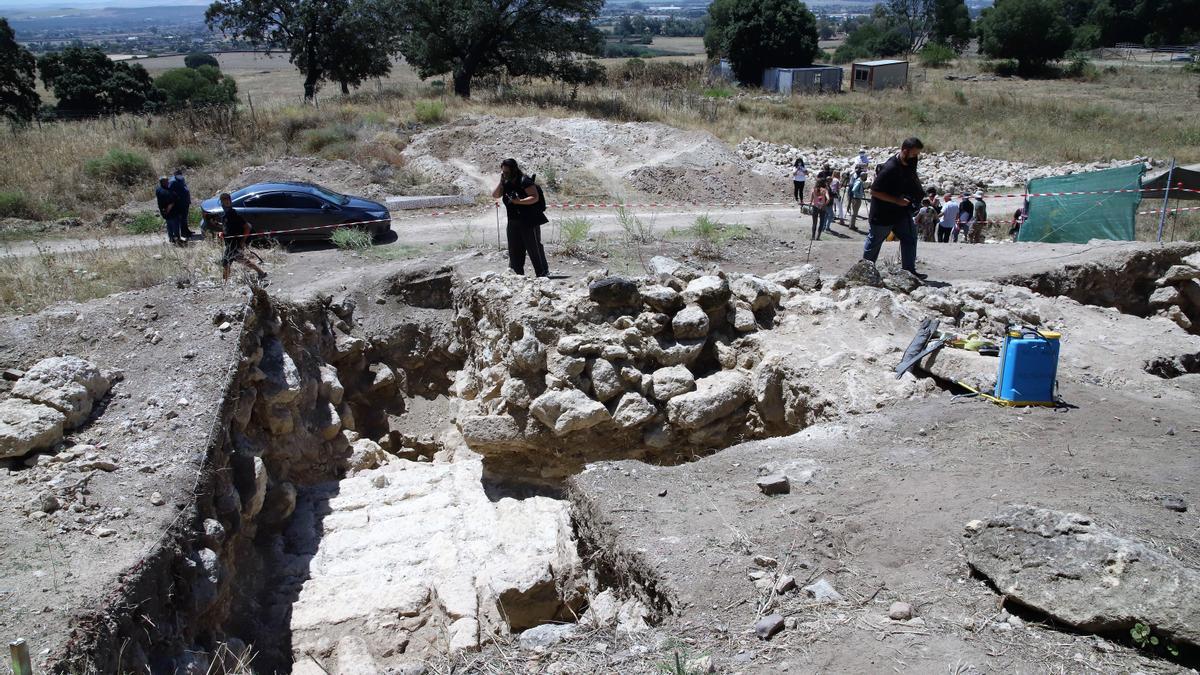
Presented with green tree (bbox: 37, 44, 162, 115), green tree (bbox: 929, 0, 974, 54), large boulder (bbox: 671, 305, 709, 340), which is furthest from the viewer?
green tree (bbox: 929, 0, 974, 54)

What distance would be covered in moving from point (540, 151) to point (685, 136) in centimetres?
490

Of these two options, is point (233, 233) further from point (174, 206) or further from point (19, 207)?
point (19, 207)

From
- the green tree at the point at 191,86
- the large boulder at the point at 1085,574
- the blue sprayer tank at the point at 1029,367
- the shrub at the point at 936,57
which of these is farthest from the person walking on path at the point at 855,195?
the shrub at the point at 936,57

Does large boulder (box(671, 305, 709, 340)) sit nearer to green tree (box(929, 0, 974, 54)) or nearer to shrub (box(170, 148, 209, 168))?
shrub (box(170, 148, 209, 168))

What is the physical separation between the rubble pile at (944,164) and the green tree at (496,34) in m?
9.62

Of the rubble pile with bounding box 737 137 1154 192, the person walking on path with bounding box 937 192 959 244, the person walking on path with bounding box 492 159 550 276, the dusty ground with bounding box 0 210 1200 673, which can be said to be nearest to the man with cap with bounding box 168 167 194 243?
the dusty ground with bounding box 0 210 1200 673

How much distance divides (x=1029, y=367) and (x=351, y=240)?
11.1 m

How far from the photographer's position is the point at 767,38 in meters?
47.0

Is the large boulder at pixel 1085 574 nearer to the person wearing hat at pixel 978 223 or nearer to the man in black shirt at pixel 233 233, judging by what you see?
the man in black shirt at pixel 233 233

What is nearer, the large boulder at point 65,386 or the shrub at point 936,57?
the large boulder at point 65,386

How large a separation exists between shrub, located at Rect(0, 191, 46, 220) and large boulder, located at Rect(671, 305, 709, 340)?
16.4m

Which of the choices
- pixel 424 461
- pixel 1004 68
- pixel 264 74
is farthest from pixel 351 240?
pixel 264 74

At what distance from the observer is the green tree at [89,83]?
138ft

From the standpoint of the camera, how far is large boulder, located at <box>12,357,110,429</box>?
23.6 ft
